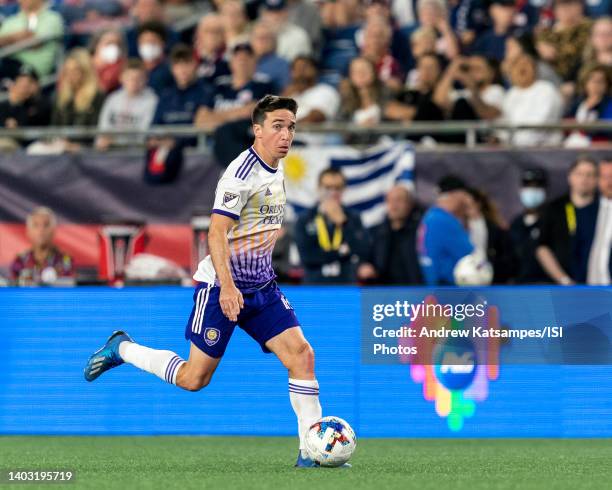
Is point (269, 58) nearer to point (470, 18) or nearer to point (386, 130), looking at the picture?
point (386, 130)

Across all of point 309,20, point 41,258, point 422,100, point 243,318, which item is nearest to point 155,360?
point 243,318

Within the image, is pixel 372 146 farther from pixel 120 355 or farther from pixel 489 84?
pixel 120 355

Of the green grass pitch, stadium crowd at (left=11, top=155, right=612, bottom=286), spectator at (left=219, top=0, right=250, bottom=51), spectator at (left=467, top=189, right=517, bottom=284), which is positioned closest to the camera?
the green grass pitch

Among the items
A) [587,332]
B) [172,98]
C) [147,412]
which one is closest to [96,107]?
[172,98]

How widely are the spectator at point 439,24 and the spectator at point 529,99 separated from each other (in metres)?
1.25

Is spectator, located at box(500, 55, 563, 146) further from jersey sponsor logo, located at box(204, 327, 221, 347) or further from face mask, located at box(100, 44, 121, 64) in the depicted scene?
jersey sponsor logo, located at box(204, 327, 221, 347)

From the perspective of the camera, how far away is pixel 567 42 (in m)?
16.3

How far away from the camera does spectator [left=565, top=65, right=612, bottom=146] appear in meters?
15.2

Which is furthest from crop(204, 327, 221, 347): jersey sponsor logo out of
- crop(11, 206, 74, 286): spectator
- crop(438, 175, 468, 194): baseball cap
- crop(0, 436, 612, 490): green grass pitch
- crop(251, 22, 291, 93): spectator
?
crop(251, 22, 291, 93): spectator

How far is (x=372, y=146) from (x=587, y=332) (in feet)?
14.9

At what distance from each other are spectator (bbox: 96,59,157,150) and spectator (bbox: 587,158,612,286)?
5.35 m

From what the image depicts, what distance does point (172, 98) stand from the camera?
17.0 meters

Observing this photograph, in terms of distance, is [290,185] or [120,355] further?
[290,185]

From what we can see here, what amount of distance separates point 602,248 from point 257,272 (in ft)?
19.1
